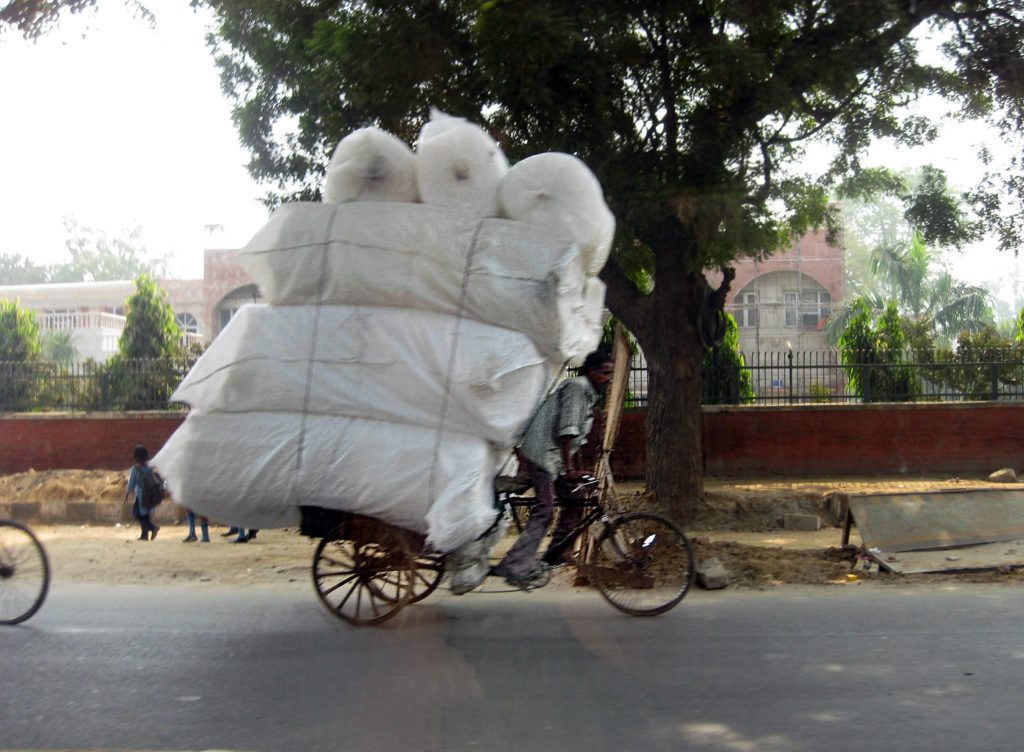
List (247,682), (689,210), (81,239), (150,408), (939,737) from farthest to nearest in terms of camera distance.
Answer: (81,239)
(150,408)
(689,210)
(247,682)
(939,737)

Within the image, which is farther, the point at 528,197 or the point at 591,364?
the point at 591,364

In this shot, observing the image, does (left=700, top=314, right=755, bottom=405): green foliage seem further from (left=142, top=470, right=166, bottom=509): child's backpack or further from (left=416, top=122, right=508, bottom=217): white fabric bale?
(left=416, top=122, right=508, bottom=217): white fabric bale

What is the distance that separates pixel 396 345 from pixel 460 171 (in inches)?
42.2

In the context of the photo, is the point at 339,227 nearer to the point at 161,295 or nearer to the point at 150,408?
the point at 150,408

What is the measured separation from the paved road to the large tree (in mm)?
4046

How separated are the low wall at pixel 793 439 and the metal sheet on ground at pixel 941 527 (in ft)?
17.3

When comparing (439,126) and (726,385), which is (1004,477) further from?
(439,126)

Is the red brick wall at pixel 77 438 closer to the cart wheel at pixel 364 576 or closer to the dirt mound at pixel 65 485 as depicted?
the dirt mound at pixel 65 485

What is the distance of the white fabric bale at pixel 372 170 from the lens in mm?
5117

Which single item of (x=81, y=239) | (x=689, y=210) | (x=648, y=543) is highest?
(x=81, y=239)

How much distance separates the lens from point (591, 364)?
5.71 metres

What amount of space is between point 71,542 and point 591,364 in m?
7.34

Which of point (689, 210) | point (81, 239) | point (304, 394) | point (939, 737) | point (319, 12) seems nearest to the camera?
point (939, 737)

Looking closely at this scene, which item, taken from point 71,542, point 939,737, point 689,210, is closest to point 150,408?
point 71,542
